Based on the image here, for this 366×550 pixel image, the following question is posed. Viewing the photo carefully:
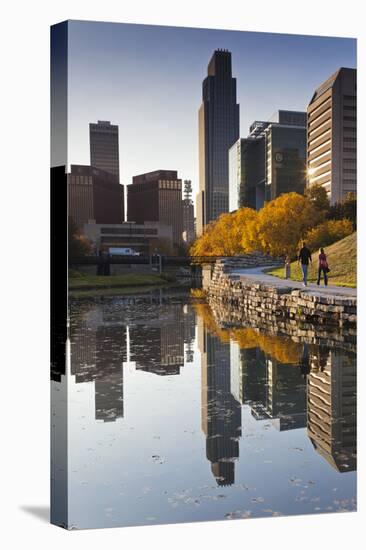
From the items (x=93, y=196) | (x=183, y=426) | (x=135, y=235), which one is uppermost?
(x=93, y=196)

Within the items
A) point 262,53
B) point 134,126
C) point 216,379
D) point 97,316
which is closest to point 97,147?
point 134,126

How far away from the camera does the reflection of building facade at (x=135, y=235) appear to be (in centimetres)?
737

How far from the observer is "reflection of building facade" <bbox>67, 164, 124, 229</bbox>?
669 cm

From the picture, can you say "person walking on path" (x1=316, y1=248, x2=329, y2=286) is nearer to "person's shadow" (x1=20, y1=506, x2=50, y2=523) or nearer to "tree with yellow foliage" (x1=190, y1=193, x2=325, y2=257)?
"tree with yellow foliage" (x1=190, y1=193, x2=325, y2=257)

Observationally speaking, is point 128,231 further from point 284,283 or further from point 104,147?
point 284,283

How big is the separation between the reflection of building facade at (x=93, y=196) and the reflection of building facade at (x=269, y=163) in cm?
153

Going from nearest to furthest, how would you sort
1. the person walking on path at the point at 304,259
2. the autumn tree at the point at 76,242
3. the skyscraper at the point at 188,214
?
the autumn tree at the point at 76,242 → the skyscraper at the point at 188,214 → the person walking on path at the point at 304,259

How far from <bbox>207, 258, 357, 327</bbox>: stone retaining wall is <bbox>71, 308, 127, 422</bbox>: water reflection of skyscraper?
1755mm

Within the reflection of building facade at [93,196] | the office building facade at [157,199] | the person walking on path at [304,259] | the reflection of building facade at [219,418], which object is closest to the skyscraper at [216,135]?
the office building facade at [157,199]

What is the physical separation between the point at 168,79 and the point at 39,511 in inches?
203

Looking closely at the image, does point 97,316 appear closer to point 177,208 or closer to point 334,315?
point 177,208

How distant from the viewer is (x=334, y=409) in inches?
298

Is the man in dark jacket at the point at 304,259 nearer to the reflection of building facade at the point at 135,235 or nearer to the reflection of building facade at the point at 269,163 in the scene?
the reflection of building facade at the point at 269,163

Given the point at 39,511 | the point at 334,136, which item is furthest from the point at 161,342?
the point at 334,136
